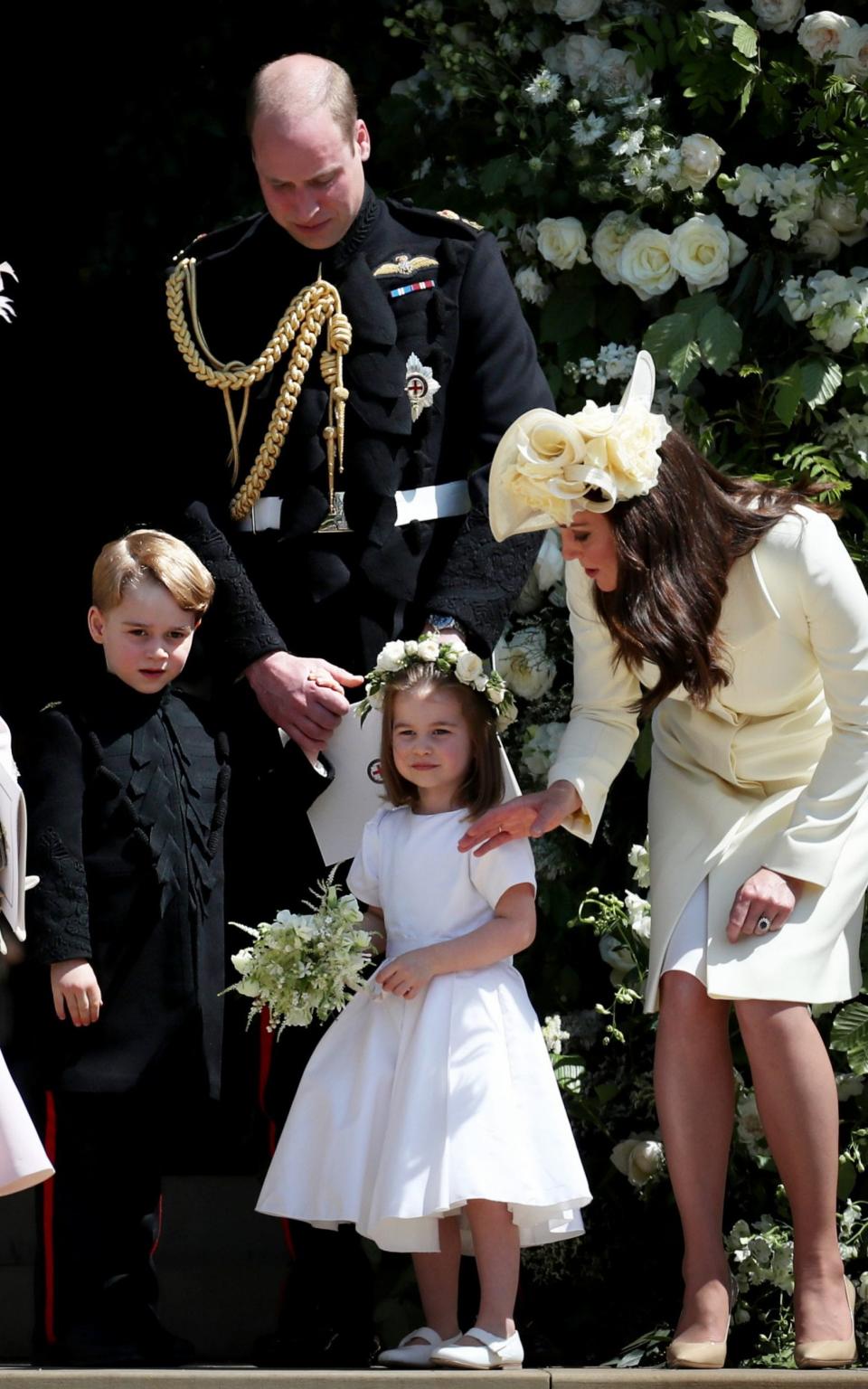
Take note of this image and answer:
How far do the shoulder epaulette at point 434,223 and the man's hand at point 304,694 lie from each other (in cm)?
83

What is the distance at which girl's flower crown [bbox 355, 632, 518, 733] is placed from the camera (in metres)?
3.88

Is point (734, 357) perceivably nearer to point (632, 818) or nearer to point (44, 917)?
point (632, 818)

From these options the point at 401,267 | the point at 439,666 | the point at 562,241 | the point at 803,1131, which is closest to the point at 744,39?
the point at 562,241

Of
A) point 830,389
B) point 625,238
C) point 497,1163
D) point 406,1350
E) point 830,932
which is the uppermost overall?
point 625,238

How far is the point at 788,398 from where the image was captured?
4613 millimetres

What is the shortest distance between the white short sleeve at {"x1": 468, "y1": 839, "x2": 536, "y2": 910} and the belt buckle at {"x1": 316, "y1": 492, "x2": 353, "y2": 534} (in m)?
0.65

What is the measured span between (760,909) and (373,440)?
110 cm

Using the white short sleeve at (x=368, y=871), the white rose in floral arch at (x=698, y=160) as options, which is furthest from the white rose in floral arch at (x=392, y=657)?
the white rose in floral arch at (x=698, y=160)

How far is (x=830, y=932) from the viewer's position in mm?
3691

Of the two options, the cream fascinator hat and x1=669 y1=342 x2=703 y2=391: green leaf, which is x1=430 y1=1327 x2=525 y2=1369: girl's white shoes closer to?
the cream fascinator hat

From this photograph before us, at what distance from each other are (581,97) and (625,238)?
342mm

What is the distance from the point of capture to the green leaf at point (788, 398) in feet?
15.1

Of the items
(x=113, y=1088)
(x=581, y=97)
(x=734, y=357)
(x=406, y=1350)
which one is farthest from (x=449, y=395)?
(x=406, y=1350)

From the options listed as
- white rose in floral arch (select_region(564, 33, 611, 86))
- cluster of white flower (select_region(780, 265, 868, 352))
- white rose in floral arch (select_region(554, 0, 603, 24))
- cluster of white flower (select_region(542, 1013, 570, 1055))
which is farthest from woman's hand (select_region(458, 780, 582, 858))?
white rose in floral arch (select_region(554, 0, 603, 24))
